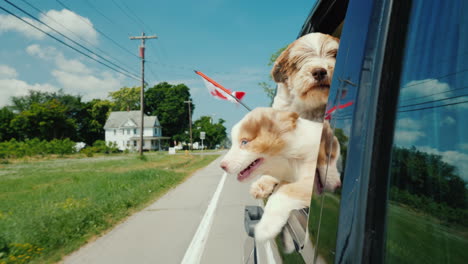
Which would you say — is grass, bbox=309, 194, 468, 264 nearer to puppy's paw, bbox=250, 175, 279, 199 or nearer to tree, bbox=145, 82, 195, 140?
puppy's paw, bbox=250, 175, 279, 199

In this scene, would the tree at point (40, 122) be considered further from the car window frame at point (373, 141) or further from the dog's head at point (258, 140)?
the car window frame at point (373, 141)

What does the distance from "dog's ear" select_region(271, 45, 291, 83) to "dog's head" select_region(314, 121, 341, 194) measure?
0.94 feet

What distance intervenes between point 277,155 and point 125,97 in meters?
103

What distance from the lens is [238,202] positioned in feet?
28.9

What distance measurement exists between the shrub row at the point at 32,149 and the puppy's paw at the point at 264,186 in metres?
47.6

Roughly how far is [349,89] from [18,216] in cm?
775

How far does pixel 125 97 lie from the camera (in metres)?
99.1

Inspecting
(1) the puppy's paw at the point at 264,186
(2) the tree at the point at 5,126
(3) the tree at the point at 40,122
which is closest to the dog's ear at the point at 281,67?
(1) the puppy's paw at the point at 264,186

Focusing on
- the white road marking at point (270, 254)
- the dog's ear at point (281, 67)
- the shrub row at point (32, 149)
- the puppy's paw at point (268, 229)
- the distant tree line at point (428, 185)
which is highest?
the dog's ear at point (281, 67)

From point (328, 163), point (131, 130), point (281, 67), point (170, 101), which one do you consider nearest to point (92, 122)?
point (131, 130)

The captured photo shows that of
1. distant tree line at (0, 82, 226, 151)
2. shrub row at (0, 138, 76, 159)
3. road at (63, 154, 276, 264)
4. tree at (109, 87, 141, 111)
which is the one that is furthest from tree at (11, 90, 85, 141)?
road at (63, 154, 276, 264)

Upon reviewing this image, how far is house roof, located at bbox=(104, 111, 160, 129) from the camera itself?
8349 cm

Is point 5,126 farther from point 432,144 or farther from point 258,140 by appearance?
point 432,144

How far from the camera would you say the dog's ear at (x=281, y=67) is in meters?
1.22
